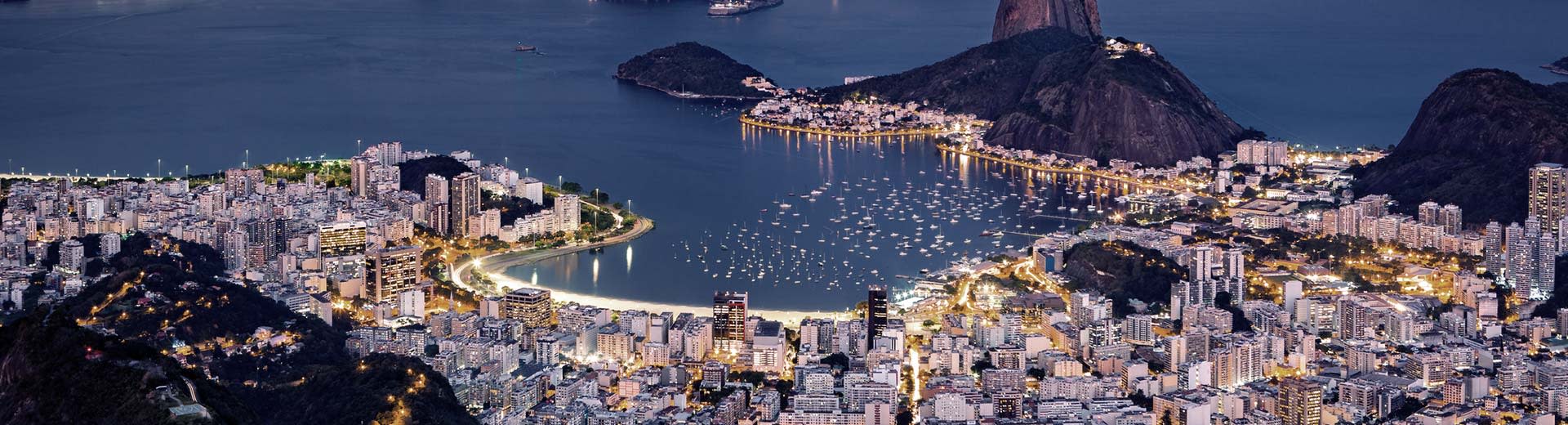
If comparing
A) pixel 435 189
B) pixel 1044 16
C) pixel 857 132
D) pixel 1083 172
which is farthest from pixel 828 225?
pixel 1044 16

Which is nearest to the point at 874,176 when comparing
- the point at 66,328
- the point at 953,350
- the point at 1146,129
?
the point at 1146,129

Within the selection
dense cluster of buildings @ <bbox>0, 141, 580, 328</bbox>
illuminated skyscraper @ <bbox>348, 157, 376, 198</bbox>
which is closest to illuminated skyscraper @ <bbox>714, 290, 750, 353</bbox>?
dense cluster of buildings @ <bbox>0, 141, 580, 328</bbox>

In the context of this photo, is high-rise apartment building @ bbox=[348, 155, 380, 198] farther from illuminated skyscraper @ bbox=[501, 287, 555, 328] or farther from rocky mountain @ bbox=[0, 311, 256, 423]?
rocky mountain @ bbox=[0, 311, 256, 423]

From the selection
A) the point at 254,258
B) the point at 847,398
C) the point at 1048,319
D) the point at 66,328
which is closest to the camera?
the point at 66,328

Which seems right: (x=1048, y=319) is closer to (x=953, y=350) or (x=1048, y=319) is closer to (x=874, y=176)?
(x=953, y=350)

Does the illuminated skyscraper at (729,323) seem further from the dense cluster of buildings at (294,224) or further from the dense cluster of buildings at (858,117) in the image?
the dense cluster of buildings at (858,117)

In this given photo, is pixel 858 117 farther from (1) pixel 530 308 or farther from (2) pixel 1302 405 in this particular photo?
(2) pixel 1302 405
